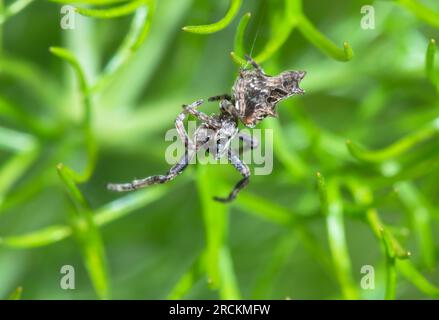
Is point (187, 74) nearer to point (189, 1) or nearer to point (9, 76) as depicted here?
point (189, 1)

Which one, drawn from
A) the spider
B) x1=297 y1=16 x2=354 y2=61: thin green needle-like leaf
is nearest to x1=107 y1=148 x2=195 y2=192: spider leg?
the spider

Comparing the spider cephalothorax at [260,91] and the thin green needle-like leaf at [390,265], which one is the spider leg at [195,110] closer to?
the spider cephalothorax at [260,91]

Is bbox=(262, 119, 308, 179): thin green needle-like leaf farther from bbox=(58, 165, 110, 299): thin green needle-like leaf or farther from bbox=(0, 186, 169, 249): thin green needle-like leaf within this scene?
bbox=(58, 165, 110, 299): thin green needle-like leaf

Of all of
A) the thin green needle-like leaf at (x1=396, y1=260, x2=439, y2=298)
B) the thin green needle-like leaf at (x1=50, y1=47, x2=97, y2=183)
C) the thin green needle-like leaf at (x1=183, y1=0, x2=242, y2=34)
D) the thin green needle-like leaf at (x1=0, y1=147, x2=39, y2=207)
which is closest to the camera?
the thin green needle-like leaf at (x1=183, y1=0, x2=242, y2=34)

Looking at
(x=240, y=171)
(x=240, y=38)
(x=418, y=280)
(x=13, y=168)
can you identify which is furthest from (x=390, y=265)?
(x=13, y=168)

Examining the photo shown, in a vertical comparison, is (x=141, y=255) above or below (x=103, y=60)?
below

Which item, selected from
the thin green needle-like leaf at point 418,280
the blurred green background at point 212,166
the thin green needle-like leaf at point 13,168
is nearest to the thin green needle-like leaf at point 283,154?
the blurred green background at point 212,166

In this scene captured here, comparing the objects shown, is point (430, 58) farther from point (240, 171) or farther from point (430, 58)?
point (240, 171)

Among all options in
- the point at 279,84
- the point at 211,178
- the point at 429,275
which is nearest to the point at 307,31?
the point at 279,84
